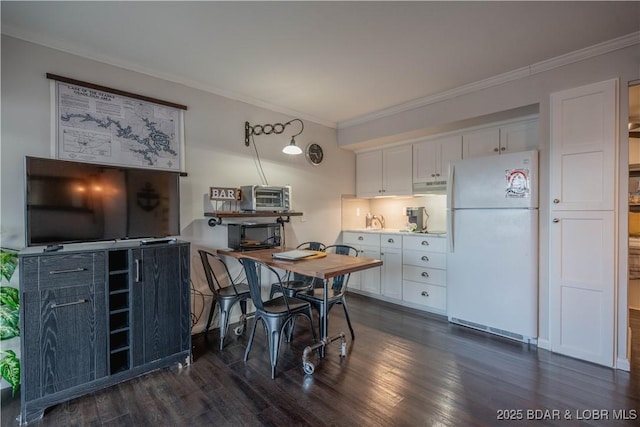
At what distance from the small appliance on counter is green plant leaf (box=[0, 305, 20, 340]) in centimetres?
387

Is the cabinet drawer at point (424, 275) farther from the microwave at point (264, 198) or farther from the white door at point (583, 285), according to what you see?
the microwave at point (264, 198)

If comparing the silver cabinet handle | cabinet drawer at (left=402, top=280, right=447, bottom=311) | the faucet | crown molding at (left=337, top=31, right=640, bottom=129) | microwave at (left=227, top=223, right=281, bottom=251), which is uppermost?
crown molding at (left=337, top=31, right=640, bottom=129)

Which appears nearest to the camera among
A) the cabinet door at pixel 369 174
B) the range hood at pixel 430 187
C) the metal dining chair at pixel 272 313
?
the metal dining chair at pixel 272 313

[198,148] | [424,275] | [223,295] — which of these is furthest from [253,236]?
[424,275]

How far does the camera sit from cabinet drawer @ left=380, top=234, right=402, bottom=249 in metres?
3.96

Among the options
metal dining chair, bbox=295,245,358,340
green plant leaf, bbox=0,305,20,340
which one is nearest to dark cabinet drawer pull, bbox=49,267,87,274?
green plant leaf, bbox=0,305,20,340

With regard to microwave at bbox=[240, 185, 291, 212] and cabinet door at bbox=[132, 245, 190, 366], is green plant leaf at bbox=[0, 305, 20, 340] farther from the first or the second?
microwave at bbox=[240, 185, 291, 212]

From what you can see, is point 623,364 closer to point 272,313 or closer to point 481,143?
point 481,143

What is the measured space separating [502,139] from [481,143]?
212mm

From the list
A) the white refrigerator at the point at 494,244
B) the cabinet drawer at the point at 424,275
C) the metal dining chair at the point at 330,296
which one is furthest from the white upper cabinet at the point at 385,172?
the metal dining chair at the point at 330,296

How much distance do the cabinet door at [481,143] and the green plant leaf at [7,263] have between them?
165 inches

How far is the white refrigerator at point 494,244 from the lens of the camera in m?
2.84

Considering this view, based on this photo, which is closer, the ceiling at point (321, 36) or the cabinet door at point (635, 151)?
the ceiling at point (321, 36)

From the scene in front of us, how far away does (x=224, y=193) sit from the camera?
313 cm
